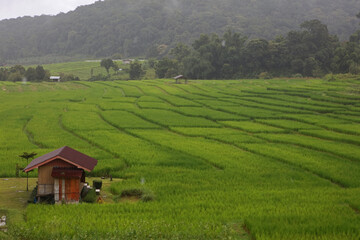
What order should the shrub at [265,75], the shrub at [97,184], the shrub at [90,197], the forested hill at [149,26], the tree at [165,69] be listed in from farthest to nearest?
1. the forested hill at [149,26]
2. the tree at [165,69]
3. the shrub at [265,75]
4. the shrub at [97,184]
5. the shrub at [90,197]

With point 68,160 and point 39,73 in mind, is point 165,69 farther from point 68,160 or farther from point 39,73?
point 68,160

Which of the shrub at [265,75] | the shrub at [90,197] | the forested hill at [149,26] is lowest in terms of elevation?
the shrub at [90,197]

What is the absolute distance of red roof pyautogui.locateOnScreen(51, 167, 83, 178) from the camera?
10.6 meters

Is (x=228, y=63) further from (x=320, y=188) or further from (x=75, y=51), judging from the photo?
(x=75, y=51)

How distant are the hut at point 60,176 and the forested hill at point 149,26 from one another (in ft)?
272

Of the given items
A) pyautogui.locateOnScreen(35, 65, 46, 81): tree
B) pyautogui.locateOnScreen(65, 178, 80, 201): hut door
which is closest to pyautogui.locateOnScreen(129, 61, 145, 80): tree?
pyautogui.locateOnScreen(35, 65, 46, 81): tree

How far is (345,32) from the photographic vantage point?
102438 mm

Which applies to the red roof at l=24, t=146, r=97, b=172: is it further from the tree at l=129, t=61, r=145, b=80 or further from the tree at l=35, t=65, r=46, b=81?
the tree at l=129, t=61, r=145, b=80

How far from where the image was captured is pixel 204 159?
1597 cm

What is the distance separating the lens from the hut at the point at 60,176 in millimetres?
10641

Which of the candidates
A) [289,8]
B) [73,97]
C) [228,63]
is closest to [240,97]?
[73,97]

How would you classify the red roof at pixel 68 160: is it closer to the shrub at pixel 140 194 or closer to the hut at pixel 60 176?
the hut at pixel 60 176

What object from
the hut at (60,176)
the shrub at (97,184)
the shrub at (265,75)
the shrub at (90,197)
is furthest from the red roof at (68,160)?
the shrub at (265,75)

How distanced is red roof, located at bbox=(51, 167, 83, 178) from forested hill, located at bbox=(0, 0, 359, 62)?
8312cm
